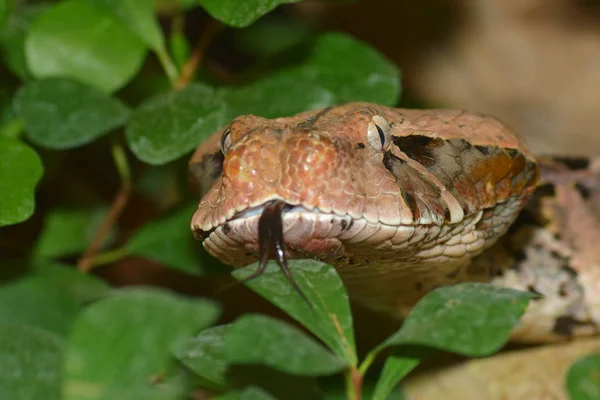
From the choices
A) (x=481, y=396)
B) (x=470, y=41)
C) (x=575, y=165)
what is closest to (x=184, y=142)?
(x=481, y=396)

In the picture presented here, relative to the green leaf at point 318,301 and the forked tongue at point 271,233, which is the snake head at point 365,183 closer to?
the forked tongue at point 271,233

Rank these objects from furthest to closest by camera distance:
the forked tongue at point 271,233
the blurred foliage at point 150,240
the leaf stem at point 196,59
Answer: the leaf stem at point 196,59
the forked tongue at point 271,233
the blurred foliage at point 150,240

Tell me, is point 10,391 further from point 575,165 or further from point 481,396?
point 575,165

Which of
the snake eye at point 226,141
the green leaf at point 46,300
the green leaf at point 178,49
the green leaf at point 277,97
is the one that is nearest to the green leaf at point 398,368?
the snake eye at point 226,141

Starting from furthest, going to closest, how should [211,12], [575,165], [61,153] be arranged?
[575,165], [61,153], [211,12]

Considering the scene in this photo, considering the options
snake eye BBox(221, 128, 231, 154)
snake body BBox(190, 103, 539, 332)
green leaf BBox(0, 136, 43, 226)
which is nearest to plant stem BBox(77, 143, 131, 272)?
snake body BBox(190, 103, 539, 332)

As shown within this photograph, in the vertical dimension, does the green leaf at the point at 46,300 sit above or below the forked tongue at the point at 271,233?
below

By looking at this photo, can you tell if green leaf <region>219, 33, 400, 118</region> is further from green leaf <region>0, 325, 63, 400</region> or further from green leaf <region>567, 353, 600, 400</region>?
green leaf <region>567, 353, 600, 400</region>
